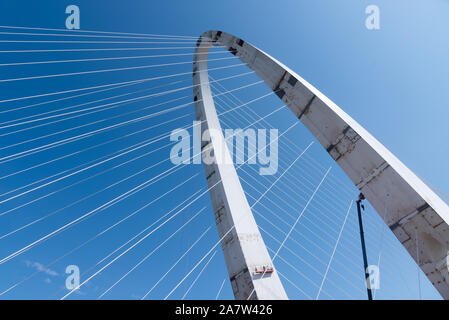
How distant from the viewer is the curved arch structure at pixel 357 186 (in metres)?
3.59

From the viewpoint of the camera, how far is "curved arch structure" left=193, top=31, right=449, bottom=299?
3.59 m

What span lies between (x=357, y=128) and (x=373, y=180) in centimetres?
114

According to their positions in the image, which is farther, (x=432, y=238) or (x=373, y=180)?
(x=373, y=180)

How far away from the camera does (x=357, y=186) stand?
15.3 feet
